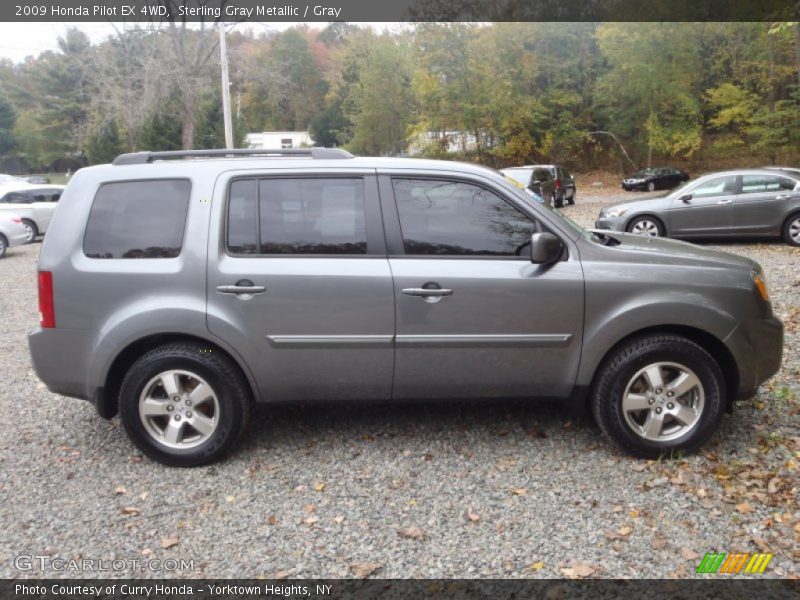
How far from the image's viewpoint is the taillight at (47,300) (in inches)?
165

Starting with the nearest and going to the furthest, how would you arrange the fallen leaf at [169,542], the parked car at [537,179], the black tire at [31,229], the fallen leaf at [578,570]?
the fallen leaf at [578,570] < the fallen leaf at [169,542] < the black tire at [31,229] < the parked car at [537,179]

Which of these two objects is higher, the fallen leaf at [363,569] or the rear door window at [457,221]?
the rear door window at [457,221]

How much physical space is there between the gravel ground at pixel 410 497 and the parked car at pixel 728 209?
922cm

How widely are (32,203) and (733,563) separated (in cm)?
1951

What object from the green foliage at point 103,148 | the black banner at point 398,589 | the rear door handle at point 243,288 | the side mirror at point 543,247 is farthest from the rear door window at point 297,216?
the green foliage at point 103,148

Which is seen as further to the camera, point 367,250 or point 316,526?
point 367,250

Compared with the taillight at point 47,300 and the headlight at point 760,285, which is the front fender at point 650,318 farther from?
the taillight at point 47,300

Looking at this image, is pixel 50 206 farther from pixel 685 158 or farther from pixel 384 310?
pixel 685 158

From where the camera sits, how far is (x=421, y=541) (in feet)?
11.3

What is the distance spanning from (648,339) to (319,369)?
6.55ft

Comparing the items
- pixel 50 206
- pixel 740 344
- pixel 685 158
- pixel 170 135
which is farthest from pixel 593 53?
pixel 740 344

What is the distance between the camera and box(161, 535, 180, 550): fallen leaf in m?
3.47

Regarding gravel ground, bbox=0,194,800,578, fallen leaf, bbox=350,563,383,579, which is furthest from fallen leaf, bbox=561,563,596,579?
fallen leaf, bbox=350,563,383,579

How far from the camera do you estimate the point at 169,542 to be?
3.49 meters
